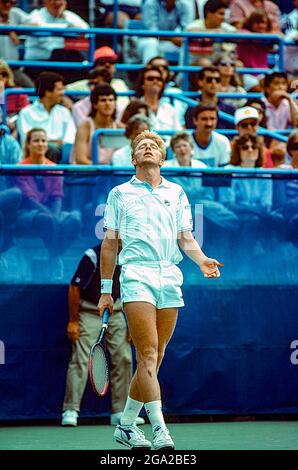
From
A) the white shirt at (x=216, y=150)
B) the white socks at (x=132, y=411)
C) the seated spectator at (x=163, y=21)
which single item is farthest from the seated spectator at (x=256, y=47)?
the white socks at (x=132, y=411)

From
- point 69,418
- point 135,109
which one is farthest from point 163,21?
point 69,418

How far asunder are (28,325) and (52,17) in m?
6.32

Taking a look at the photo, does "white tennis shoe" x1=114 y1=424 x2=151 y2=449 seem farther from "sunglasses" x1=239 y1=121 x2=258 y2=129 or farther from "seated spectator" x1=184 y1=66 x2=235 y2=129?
"seated spectator" x1=184 y1=66 x2=235 y2=129

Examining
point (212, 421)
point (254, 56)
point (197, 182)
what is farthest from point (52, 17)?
point (212, 421)

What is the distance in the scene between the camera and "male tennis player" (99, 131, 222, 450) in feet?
26.1

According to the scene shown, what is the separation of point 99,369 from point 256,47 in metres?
8.96

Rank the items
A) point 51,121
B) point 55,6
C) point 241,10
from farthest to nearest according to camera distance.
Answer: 1. point 241,10
2. point 55,6
3. point 51,121

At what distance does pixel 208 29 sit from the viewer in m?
16.2

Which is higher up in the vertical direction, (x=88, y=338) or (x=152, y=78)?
(x=152, y=78)

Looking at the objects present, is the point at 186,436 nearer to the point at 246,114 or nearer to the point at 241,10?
the point at 246,114

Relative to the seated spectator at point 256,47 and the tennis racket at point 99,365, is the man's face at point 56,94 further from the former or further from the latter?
the tennis racket at point 99,365

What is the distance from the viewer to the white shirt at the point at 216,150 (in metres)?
12.5

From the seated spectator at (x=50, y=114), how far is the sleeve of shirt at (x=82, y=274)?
318 cm

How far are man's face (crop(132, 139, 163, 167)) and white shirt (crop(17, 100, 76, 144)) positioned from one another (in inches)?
197
